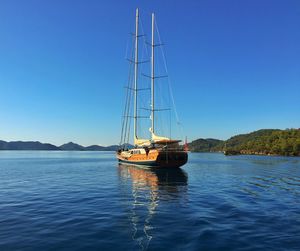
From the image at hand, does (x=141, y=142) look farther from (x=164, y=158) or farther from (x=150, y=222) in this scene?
(x=150, y=222)

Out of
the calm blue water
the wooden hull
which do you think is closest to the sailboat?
the wooden hull

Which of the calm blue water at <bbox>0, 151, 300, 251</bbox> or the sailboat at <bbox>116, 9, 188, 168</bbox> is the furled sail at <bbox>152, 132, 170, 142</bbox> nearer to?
the sailboat at <bbox>116, 9, 188, 168</bbox>

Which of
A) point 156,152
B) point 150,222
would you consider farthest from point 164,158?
point 150,222

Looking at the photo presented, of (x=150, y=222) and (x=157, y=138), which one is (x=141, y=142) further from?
(x=150, y=222)

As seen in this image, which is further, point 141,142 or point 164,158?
point 141,142

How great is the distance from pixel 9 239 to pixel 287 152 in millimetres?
186527

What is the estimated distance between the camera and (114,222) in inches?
693

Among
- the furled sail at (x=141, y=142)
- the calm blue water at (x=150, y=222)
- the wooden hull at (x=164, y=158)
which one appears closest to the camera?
the calm blue water at (x=150, y=222)

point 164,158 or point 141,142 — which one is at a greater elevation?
point 141,142

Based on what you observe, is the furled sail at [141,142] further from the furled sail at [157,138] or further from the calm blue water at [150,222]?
the calm blue water at [150,222]

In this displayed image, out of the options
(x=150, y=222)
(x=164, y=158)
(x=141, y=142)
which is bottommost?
(x=150, y=222)

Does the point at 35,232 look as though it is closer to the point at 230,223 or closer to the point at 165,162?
the point at 230,223

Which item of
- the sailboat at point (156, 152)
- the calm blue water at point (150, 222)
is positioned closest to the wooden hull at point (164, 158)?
the sailboat at point (156, 152)

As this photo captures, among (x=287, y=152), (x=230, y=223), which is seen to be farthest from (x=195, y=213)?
(x=287, y=152)
